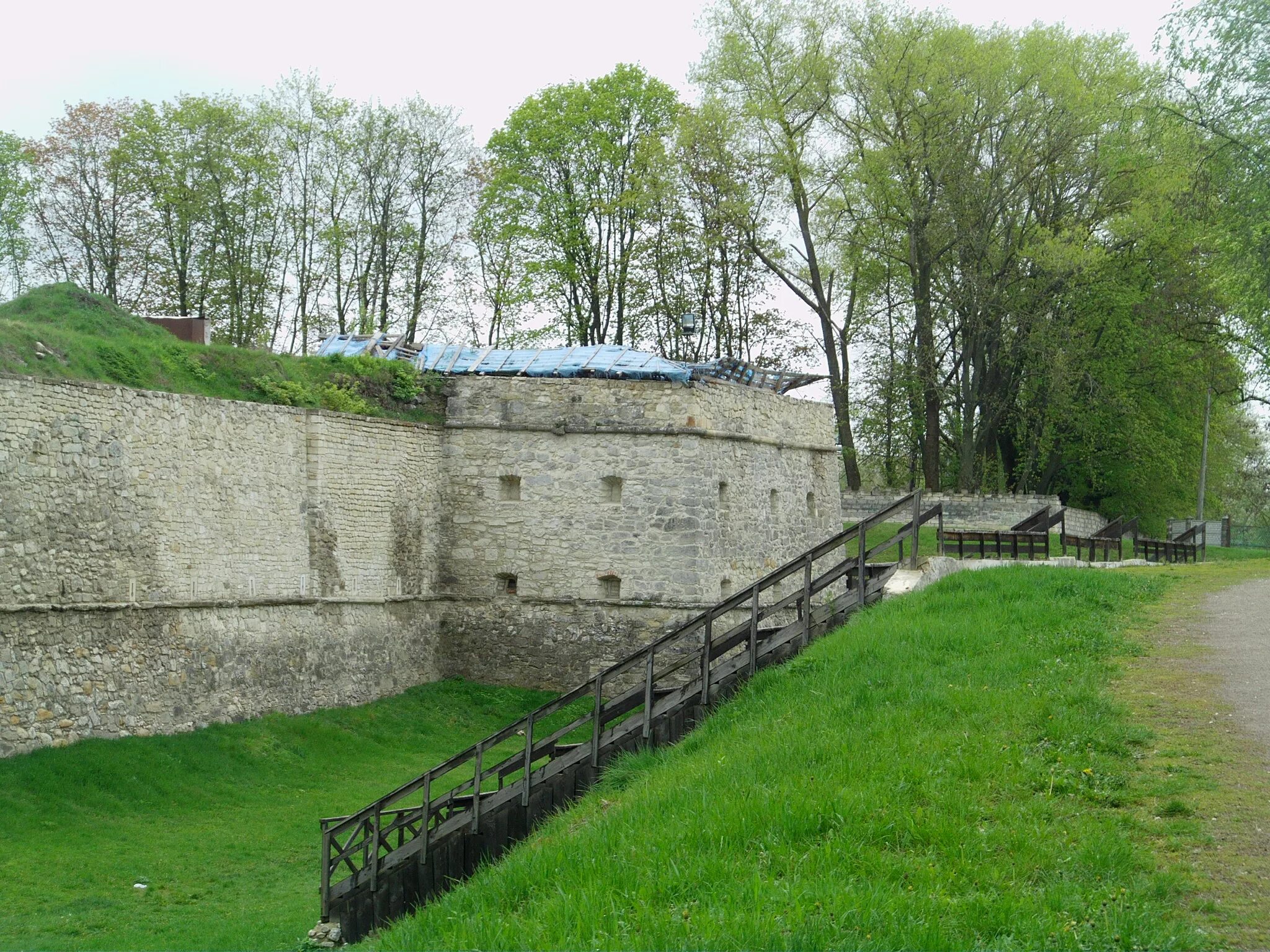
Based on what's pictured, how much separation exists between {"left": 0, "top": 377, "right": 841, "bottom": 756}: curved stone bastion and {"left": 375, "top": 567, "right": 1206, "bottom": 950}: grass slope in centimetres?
653

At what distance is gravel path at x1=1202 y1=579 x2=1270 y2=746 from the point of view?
9.18 m

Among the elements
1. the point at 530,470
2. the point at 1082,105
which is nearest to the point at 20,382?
the point at 530,470

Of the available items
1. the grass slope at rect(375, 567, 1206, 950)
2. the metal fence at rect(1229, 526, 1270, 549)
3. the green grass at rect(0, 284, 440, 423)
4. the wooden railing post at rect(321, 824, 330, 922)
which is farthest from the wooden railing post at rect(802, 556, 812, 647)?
the metal fence at rect(1229, 526, 1270, 549)

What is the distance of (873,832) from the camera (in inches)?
281

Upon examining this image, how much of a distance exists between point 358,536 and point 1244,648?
1185 centimetres

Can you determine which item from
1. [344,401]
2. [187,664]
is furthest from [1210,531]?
[187,664]

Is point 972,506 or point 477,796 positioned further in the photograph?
point 972,506

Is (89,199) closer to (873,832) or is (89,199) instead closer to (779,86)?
(779,86)

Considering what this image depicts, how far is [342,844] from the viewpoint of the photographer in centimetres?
1388

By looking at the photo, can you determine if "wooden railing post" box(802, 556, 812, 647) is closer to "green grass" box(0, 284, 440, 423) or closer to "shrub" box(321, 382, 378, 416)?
"green grass" box(0, 284, 440, 423)

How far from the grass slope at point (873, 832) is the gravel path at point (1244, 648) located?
89cm

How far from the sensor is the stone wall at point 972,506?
101 feet

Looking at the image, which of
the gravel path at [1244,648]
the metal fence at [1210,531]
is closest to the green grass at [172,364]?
the gravel path at [1244,648]

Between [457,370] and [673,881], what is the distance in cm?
1529
